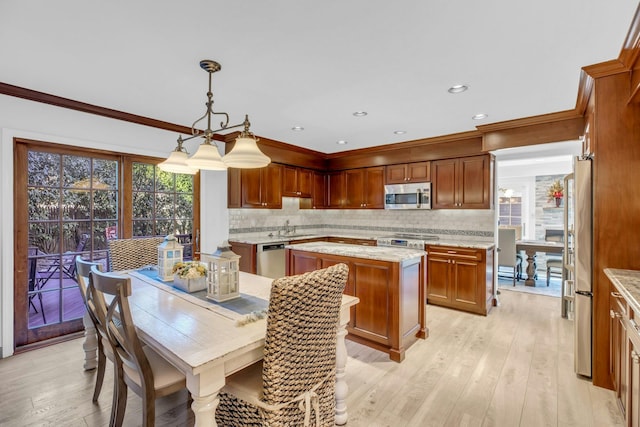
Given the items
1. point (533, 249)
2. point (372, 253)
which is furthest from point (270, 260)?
point (533, 249)

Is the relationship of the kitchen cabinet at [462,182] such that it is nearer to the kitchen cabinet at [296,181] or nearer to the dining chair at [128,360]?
the kitchen cabinet at [296,181]

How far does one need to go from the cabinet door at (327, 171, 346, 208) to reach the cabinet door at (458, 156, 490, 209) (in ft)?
6.97

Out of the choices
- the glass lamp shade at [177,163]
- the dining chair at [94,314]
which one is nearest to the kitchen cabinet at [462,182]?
the glass lamp shade at [177,163]

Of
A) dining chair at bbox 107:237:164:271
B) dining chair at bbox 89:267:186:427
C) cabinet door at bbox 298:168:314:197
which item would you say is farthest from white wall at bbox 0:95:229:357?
cabinet door at bbox 298:168:314:197

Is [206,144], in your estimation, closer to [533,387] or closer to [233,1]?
[233,1]

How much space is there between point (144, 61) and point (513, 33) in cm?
250

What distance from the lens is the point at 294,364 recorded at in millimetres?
1384

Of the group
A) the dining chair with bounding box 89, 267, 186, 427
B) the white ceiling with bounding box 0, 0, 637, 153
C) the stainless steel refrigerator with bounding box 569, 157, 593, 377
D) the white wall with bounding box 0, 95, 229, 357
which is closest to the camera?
the dining chair with bounding box 89, 267, 186, 427

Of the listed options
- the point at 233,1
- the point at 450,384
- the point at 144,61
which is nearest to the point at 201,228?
the point at 144,61

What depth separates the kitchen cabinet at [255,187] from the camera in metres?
4.49

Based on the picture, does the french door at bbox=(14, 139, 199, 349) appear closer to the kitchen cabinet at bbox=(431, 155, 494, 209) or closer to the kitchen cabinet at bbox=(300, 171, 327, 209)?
the kitchen cabinet at bbox=(300, 171, 327, 209)

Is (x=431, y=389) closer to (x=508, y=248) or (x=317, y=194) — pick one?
(x=508, y=248)

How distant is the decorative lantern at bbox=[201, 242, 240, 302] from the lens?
73.0 inches

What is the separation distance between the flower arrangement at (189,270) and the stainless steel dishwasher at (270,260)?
7.10 feet
